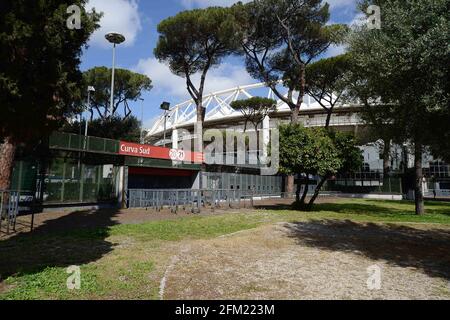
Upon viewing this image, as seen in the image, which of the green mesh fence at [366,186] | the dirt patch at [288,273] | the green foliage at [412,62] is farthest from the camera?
the green mesh fence at [366,186]

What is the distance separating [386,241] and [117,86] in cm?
3825

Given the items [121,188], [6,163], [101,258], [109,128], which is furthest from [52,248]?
[109,128]

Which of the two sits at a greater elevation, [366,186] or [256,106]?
[256,106]

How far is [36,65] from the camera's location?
5.88 metres

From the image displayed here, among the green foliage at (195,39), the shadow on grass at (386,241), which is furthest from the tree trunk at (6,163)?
the green foliage at (195,39)

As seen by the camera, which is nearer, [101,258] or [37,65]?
[37,65]

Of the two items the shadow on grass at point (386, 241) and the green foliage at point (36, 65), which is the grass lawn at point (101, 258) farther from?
the green foliage at point (36, 65)

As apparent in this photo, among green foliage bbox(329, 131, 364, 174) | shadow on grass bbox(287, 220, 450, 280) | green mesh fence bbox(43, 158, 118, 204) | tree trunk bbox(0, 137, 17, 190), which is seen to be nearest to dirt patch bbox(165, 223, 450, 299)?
shadow on grass bbox(287, 220, 450, 280)

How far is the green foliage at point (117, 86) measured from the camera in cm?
4075

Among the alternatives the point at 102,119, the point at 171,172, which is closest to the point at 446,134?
the point at 171,172

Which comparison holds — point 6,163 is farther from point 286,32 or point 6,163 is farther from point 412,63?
point 286,32

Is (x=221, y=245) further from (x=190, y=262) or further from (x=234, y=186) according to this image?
(x=234, y=186)

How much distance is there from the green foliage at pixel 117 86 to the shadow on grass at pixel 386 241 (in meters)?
33.5

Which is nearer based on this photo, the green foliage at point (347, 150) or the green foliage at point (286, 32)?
the green foliage at point (347, 150)
